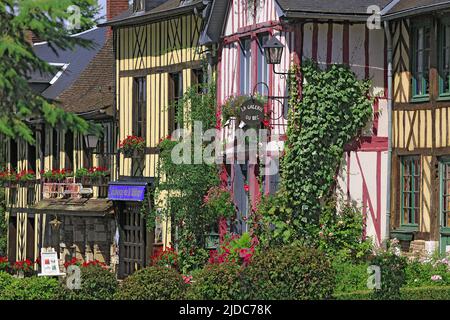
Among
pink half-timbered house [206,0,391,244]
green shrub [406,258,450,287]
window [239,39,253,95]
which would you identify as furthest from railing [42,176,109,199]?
green shrub [406,258,450,287]

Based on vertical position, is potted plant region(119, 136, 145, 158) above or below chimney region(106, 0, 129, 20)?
below

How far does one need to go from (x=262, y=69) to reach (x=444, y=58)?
4009mm

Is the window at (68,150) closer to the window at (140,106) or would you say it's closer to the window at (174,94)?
the window at (140,106)

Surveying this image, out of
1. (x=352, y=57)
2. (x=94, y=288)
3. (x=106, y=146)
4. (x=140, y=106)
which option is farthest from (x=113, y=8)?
(x=94, y=288)

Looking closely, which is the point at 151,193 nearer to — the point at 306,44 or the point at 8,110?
the point at 306,44

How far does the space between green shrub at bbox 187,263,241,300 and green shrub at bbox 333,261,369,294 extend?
6.21 feet

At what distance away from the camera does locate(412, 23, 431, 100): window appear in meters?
25.0

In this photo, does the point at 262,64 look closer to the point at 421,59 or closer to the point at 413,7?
the point at 421,59

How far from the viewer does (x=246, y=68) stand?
92.6 feet

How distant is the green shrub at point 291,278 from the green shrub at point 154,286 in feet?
3.26

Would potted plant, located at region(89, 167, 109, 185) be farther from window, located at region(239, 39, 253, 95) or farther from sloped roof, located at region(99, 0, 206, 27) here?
window, located at region(239, 39, 253, 95)

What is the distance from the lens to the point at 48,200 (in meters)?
37.6

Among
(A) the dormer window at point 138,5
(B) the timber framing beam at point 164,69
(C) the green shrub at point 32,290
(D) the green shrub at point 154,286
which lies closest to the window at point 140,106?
(B) the timber framing beam at point 164,69
